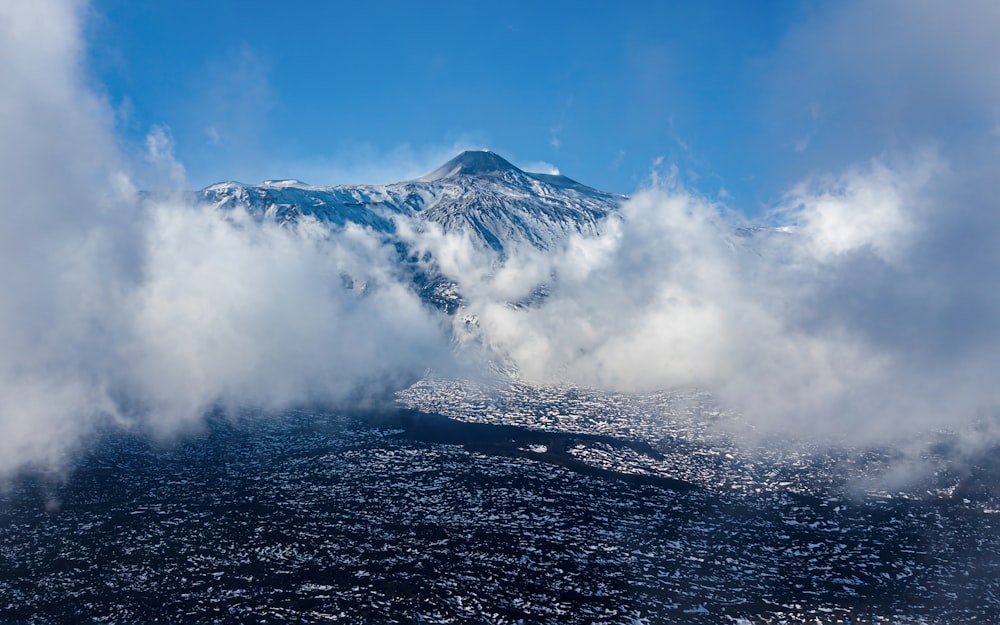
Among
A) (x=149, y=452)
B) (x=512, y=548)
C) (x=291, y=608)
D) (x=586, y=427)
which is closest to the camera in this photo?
(x=291, y=608)

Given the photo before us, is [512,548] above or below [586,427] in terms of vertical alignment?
below

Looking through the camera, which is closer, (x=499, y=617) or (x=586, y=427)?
(x=499, y=617)

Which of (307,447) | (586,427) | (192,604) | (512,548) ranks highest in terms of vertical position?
(586,427)

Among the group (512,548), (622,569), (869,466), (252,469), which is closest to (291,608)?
(512,548)

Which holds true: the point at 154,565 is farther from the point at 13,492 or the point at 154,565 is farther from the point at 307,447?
the point at 307,447

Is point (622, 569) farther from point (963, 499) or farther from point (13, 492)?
point (13, 492)

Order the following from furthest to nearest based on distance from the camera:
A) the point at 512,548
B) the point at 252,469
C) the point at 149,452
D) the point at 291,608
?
1. the point at 149,452
2. the point at 252,469
3. the point at 512,548
4. the point at 291,608
